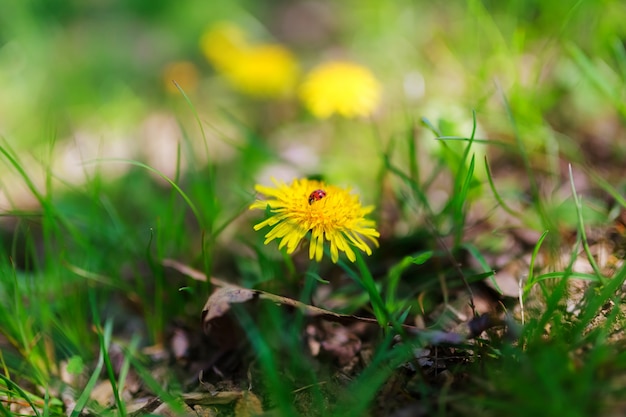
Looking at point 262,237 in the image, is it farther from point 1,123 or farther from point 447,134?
point 1,123

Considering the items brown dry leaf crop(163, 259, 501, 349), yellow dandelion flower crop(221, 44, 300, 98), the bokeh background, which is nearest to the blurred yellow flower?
yellow dandelion flower crop(221, 44, 300, 98)

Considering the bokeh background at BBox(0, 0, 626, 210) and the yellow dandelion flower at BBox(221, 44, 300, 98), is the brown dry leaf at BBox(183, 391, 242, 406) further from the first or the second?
the yellow dandelion flower at BBox(221, 44, 300, 98)

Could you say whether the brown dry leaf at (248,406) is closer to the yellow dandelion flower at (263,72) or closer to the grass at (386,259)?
the grass at (386,259)

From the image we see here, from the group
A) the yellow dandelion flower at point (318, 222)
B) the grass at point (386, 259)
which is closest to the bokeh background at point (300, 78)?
the grass at point (386, 259)

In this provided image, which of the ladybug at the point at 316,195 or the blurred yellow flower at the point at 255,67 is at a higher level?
the blurred yellow flower at the point at 255,67

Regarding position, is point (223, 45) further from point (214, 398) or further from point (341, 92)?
point (214, 398)

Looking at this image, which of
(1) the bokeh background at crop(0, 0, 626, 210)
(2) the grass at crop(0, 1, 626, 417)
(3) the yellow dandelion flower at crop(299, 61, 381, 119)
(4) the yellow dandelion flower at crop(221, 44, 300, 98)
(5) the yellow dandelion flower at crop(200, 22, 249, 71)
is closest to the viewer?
(2) the grass at crop(0, 1, 626, 417)
